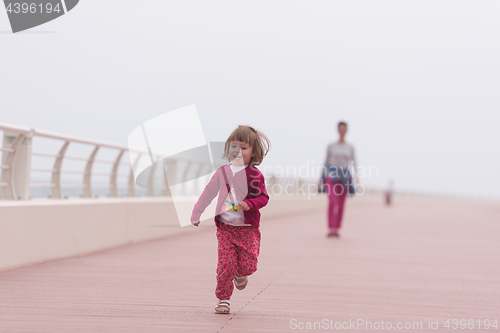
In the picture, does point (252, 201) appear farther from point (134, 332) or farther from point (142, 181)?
point (142, 181)

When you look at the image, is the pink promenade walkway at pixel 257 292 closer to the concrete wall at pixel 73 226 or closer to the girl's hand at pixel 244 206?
the concrete wall at pixel 73 226

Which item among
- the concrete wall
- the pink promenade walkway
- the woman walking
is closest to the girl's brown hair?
the pink promenade walkway

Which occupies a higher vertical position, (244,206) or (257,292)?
(244,206)

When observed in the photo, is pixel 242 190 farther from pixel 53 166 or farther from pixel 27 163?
pixel 53 166

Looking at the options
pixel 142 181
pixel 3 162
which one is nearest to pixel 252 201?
pixel 3 162

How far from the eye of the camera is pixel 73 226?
796 cm

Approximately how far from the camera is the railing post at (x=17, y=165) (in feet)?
23.2

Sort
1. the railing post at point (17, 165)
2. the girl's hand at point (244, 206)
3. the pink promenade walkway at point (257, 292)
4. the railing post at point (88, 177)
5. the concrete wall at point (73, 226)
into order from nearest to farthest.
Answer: the pink promenade walkway at point (257, 292), the girl's hand at point (244, 206), the concrete wall at point (73, 226), the railing post at point (17, 165), the railing post at point (88, 177)

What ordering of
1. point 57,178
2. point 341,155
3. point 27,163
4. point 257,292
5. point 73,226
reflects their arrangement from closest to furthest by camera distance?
point 257,292 → point 27,163 → point 73,226 → point 57,178 → point 341,155

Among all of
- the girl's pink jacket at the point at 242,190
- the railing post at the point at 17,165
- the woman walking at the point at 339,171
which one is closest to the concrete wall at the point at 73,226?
the railing post at the point at 17,165

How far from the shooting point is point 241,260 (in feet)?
15.2

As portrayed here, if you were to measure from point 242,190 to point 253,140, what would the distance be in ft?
1.10

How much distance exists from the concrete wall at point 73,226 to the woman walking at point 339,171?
2843mm

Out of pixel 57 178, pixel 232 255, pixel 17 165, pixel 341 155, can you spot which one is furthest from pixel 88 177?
pixel 232 255
